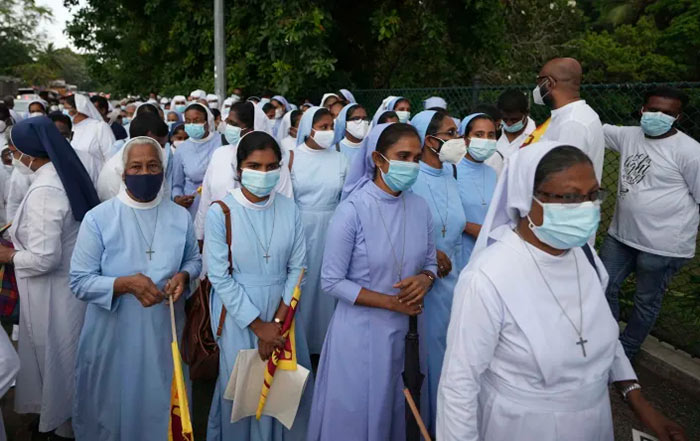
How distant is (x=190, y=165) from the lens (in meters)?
6.18

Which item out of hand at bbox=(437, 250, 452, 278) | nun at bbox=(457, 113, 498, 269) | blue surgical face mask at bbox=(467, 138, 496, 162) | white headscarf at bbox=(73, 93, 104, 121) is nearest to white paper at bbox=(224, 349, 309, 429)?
hand at bbox=(437, 250, 452, 278)

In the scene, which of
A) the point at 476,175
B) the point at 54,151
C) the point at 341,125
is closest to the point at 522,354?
the point at 476,175

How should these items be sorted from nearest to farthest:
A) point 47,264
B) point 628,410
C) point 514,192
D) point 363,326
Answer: point 514,192 < point 363,326 < point 47,264 < point 628,410

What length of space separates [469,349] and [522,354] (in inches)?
7.2

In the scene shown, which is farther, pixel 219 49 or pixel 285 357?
pixel 219 49

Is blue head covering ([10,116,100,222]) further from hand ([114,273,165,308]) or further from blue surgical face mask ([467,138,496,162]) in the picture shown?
blue surgical face mask ([467,138,496,162])

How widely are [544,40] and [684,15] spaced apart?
5.60 meters

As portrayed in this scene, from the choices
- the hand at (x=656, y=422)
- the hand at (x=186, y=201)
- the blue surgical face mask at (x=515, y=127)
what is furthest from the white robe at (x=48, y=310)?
the blue surgical face mask at (x=515, y=127)

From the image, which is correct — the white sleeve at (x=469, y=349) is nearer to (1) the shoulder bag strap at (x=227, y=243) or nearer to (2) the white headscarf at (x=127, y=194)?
(1) the shoulder bag strap at (x=227, y=243)

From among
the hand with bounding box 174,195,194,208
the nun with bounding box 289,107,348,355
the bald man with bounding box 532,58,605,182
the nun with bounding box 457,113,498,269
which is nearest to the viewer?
the bald man with bounding box 532,58,605,182

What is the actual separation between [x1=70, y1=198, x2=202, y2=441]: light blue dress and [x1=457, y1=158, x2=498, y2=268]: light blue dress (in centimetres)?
206

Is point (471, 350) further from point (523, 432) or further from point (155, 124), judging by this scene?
point (155, 124)

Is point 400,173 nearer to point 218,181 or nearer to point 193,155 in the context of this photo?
point 218,181

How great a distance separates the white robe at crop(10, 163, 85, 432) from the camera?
3.19m
